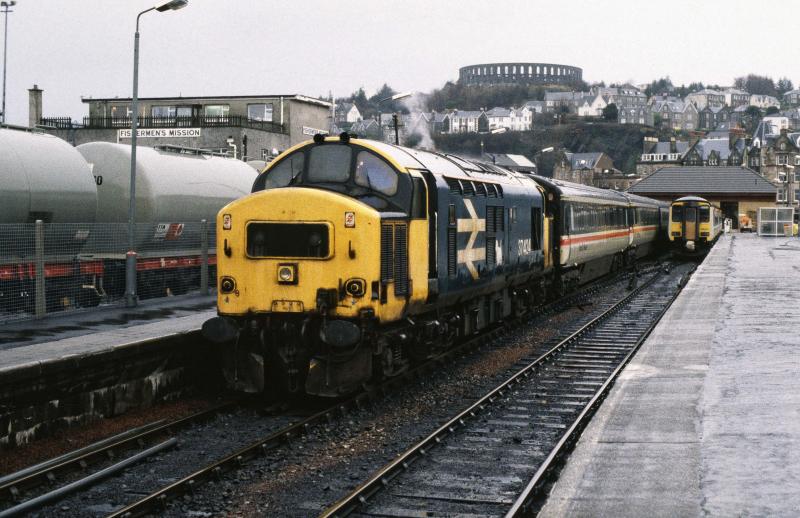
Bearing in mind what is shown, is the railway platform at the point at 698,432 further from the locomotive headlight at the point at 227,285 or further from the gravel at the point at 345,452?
the locomotive headlight at the point at 227,285

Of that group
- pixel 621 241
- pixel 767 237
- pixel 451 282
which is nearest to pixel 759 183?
pixel 767 237

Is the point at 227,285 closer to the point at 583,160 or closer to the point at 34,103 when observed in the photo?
the point at 34,103

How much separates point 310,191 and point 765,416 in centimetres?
608

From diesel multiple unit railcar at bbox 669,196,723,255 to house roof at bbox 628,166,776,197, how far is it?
124 feet

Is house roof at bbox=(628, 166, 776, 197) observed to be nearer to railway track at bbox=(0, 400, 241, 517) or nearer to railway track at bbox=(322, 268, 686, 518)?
railway track at bbox=(322, 268, 686, 518)

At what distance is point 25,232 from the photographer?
1719 centimetres

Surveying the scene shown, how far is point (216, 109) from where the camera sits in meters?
54.5

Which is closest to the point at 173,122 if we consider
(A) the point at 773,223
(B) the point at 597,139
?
(A) the point at 773,223

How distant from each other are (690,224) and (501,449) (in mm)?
44541

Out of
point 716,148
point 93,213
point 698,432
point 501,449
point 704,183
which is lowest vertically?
point 501,449

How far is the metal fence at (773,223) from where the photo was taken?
72.7 meters

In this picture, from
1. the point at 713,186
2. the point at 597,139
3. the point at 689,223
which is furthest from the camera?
the point at 597,139

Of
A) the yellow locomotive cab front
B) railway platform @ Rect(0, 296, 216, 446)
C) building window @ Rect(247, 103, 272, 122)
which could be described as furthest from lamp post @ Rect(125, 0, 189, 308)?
building window @ Rect(247, 103, 272, 122)

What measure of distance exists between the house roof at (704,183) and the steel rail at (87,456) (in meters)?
83.0
